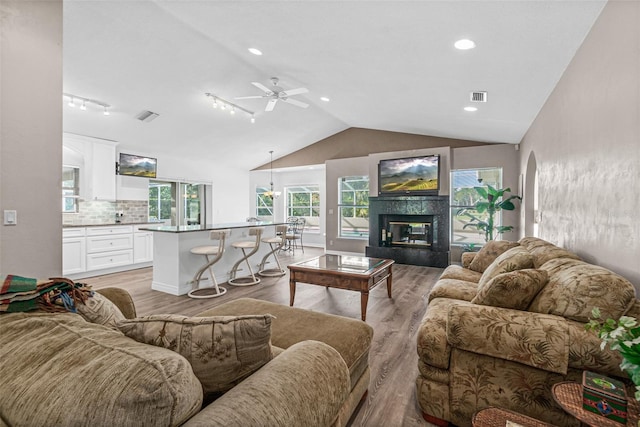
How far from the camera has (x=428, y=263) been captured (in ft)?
21.1

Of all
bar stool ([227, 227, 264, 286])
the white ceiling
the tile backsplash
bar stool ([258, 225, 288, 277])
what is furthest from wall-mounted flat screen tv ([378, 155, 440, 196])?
the tile backsplash

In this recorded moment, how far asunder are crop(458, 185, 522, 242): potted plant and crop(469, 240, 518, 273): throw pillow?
78.9 inches

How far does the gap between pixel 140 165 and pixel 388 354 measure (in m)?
6.52

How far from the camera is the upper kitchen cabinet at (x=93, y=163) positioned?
546cm

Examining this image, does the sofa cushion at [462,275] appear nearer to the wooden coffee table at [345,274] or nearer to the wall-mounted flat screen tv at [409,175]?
the wooden coffee table at [345,274]

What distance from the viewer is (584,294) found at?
159 cm

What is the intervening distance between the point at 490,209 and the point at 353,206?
3.35 m

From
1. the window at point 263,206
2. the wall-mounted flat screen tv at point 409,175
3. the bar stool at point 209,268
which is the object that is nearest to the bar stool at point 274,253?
the bar stool at point 209,268

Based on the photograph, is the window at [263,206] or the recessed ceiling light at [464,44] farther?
the window at [263,206]

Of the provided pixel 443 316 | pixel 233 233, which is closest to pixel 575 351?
pixel 443 316

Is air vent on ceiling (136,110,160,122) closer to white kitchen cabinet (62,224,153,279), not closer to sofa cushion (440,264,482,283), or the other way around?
white kitchen cabinet (62,224,153,279)

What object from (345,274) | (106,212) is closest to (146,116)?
(106,212)

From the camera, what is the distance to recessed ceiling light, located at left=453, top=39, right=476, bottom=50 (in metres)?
2.54

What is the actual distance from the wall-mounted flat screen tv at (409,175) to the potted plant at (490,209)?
97cm
